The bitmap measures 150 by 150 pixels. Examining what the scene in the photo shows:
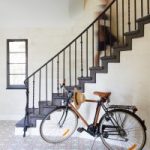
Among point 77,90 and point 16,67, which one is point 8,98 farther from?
point 77,90

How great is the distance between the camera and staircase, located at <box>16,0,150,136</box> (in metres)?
3.54

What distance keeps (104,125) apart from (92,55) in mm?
1965

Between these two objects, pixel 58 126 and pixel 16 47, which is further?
pixel 16 47

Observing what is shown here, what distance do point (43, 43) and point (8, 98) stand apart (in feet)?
5.07

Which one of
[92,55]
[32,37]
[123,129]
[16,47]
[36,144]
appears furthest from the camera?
[16,47]

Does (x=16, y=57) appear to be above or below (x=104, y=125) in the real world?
above

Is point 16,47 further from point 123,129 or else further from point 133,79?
point 123,129

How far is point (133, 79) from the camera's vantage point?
11.1 feet

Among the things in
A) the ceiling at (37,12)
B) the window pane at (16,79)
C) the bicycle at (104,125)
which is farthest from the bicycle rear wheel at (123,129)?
the window pane at (16,79)

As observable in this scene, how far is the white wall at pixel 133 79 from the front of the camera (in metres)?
3.21

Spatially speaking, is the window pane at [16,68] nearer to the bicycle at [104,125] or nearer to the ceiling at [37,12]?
the ceiling at [37,12]

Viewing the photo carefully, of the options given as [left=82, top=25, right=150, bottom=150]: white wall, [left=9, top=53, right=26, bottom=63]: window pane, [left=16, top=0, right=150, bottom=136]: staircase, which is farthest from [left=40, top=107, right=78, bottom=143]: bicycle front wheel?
[left=9, top=53, right=26, bottom=63]: window pane

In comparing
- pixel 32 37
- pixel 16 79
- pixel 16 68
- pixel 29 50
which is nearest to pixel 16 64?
pixel 16 68

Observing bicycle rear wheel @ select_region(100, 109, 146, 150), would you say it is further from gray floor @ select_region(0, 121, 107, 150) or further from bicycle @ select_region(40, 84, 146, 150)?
gray floor @ select_region(0, 121, 107, 150)
